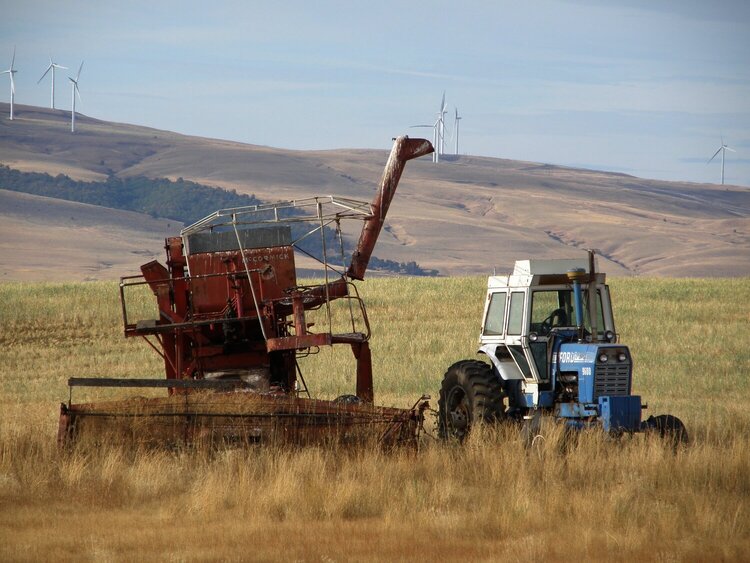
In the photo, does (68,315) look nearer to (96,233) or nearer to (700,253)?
(96,233)

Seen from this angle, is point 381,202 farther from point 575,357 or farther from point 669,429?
point 669,429

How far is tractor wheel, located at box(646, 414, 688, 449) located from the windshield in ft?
4.59

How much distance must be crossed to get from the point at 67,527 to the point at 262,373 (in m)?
6.46

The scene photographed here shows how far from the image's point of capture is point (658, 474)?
11.1 m

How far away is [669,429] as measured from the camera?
12312 millimetres

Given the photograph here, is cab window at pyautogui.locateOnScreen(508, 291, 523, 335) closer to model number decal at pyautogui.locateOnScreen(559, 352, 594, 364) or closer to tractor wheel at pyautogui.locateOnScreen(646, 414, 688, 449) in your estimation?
model number decal at pyautogui.locateOnScreen(559, 352, 594, 364)

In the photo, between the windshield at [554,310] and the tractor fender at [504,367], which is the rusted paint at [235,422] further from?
the windshield at [554,310]

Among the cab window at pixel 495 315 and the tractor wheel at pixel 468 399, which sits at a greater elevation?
the cab window at pixel 495 315

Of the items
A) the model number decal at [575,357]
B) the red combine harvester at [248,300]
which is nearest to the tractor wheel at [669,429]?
the model number decal at [575,357]

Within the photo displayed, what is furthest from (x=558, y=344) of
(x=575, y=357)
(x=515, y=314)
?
(x=515, y=314)

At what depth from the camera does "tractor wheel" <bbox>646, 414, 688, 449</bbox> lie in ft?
39.8

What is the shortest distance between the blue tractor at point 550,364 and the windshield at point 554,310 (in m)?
0.01

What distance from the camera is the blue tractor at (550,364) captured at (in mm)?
12438

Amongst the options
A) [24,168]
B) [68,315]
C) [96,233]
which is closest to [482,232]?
[96,233]
